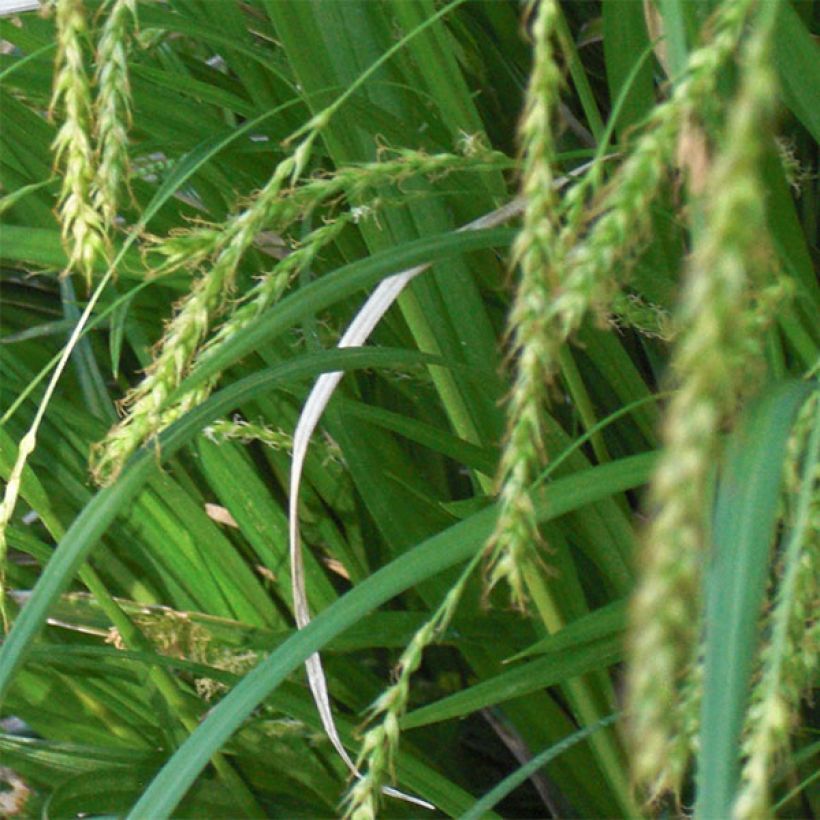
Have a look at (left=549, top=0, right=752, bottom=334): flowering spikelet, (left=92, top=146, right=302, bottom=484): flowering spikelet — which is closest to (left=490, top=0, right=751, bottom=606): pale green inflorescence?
(left=549, top=0, right=752, bottom=334): flowering spikelet

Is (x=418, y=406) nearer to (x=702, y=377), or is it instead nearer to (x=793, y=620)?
(x=793, y=620)

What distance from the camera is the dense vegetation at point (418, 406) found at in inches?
13.0

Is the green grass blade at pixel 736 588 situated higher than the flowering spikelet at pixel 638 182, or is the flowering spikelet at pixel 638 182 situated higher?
the flowering spikelet at pixel 638 182

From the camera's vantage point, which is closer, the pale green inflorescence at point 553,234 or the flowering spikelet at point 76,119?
the pale green inflorescence at point 553,234

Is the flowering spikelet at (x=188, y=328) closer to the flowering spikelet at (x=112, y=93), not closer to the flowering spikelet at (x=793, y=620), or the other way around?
the flowering spikelet at (x=112, y=93)

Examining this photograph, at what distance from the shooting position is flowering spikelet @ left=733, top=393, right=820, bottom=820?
33 centimetres

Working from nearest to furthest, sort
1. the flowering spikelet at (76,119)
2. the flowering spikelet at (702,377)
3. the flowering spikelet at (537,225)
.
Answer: the flowering spikelet at (702,377) < the flowering spikelet at (537,225) < the flowering spikelet at (76,119)

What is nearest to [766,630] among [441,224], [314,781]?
[441,224]

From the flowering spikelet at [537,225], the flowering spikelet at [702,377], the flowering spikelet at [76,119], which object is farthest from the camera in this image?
the flowering spikelet at [76,119]

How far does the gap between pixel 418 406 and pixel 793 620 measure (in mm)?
526

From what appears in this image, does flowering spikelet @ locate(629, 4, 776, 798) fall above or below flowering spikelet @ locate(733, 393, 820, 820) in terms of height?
above

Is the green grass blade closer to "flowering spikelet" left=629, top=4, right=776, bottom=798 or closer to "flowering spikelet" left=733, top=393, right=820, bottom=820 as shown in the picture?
"flowering spikelet" left=733, top=393, right=820, bottom=820

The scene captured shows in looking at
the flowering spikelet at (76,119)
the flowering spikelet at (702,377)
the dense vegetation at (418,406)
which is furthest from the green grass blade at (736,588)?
the flowering spikelet at (76,119)

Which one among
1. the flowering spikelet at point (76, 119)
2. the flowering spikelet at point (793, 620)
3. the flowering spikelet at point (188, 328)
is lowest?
the flowering spikelet at point (793, 620)
